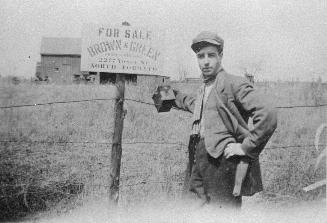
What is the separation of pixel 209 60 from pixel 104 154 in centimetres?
364

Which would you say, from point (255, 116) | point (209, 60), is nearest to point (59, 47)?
point (209, 60)

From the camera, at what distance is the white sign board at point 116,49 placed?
3924 millimetres

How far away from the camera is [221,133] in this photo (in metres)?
3.29

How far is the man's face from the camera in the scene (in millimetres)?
3422

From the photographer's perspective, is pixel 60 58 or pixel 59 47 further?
pixel 59 47

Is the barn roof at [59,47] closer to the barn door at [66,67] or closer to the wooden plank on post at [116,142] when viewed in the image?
the barn door at [66,67]

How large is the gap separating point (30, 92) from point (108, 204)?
967 cm

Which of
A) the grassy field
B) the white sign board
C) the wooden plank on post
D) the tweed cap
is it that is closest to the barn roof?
the grassy field

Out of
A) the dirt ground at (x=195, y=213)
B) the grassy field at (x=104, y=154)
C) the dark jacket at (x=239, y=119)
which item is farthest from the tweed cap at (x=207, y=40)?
the dirt ground at (x=195, y=213)

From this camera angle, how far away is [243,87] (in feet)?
10.4

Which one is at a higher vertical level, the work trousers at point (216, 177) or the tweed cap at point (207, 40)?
the tweed cap at point (207, 40)

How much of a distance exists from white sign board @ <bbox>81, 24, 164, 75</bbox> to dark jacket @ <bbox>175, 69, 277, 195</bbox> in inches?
40.6

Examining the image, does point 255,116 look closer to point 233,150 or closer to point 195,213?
point 233,150

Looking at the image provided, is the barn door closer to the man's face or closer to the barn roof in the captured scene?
the barn roof
